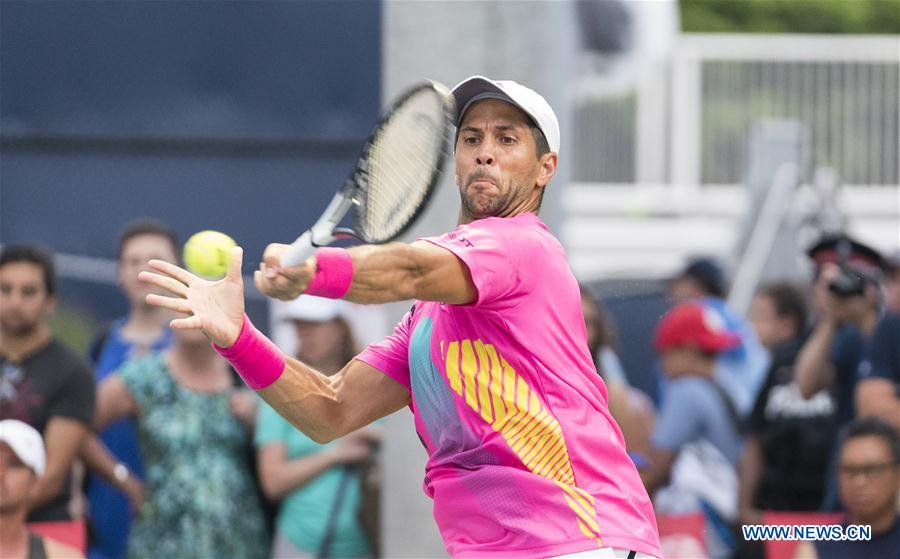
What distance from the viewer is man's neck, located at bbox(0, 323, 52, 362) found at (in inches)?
285

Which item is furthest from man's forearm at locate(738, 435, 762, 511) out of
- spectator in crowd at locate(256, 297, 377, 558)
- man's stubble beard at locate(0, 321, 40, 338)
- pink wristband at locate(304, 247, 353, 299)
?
pink wristband at locate(304, 247, 353, 299)

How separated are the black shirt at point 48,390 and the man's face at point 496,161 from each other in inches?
134

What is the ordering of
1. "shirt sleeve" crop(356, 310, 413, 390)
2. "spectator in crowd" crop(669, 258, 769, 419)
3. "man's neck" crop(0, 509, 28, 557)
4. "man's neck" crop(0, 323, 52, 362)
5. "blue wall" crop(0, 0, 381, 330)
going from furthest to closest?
"spectator in crowd" crop(669, 258, 769, 419) < "blue wall" crop(0, 0, 381, 330) < "man's neck" crop(0, 323, 52, 362) < "man's neck" crop(0, 509, 28, 557) < "shirt sleeve" crop(356, 310, 413, 390)

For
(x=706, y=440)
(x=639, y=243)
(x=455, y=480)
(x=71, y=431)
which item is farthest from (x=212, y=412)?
(x=639, y=243)

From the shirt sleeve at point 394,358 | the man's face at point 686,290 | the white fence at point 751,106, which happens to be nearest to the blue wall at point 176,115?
the man's face at point 686,290

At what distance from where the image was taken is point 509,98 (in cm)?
421

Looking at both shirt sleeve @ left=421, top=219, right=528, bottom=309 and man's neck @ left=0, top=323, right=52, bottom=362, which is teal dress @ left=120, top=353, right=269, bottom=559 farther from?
shirt sleeve @ left=421, top=219, right=528, bottom=309

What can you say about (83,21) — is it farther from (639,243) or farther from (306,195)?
(639,243)

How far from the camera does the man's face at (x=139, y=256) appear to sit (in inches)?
306

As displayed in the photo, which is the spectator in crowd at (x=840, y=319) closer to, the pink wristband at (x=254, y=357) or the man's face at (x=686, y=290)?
the man's face at (x=686, y=290)

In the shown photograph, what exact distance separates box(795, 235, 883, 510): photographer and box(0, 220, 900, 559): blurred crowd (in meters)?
0.01

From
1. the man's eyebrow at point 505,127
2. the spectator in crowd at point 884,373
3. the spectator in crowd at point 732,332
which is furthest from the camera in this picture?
the spectator in crowd at point 732,332

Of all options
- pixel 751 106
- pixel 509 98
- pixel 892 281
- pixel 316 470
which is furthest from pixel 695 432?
pixel 751 106

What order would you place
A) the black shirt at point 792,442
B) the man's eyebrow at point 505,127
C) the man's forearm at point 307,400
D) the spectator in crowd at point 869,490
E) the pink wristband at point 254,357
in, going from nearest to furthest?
the pink wristband at point 254,357 < the man's eyebrow at point 505,127 < the man's forearm at point 307,400 < the spectator in crowd at point 869,490 < the black shirt at point 792,442
